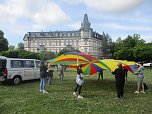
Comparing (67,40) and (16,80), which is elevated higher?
(67,40)

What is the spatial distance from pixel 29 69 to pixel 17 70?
1.43 m

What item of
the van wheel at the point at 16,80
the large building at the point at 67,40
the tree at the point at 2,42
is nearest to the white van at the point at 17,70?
the van wheel at the point at 16,80

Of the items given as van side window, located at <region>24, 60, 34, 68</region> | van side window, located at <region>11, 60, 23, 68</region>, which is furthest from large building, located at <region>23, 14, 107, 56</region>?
van side window, located at <region>11, 60, 23, 68</region>

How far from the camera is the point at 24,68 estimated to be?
18.8 meters

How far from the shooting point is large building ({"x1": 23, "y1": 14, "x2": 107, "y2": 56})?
155 m

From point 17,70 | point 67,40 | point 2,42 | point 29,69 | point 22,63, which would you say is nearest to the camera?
point 17,70

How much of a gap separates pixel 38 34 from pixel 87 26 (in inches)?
1269

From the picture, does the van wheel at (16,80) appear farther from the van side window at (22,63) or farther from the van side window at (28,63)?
the van side window at (28,63)

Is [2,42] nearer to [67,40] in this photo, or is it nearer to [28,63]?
[28,63]

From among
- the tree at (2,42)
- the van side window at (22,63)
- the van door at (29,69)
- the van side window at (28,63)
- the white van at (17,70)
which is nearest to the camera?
the white van at (17,70)

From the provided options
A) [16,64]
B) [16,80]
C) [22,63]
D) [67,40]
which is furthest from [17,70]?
[67,40]

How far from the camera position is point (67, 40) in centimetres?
15962

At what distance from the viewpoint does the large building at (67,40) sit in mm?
155363

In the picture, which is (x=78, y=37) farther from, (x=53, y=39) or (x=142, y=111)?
(x=142, y=111)
